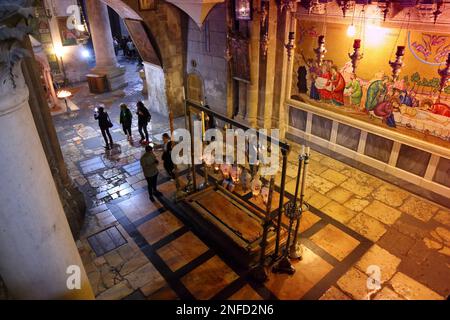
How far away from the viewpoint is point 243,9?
8000 mm

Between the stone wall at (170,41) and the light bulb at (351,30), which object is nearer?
the light bulb at (351,30)

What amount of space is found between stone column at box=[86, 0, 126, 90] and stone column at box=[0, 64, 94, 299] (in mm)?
12395

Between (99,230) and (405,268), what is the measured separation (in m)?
5.66

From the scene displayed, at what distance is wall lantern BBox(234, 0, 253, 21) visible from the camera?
784 cm

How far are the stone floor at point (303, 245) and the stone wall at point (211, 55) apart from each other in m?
3.40

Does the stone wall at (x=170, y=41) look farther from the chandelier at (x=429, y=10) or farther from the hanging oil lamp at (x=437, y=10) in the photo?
the hanging oil lamp at (x=437, y=10)

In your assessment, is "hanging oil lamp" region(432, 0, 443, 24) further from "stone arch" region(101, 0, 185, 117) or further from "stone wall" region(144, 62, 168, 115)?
"stone wall" region(144, 62, 168, 115)

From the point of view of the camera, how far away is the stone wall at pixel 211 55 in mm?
9227

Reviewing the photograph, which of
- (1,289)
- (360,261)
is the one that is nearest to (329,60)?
(360,261)

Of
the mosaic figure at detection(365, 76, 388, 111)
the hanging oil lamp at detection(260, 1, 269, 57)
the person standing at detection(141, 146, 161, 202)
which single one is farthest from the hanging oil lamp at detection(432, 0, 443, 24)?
the person standing at detection(141, 146, 161, 202)

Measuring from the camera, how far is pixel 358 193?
7395 millimetres

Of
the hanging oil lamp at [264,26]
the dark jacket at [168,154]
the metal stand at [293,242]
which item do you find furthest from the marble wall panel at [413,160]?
the dark jacket at [168,154]
